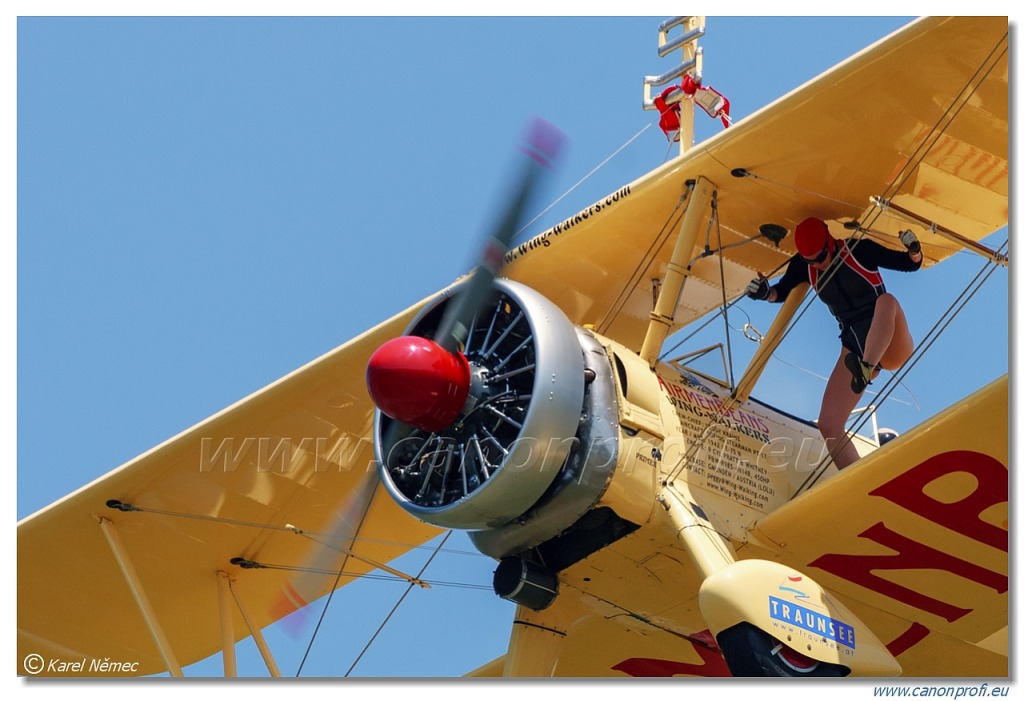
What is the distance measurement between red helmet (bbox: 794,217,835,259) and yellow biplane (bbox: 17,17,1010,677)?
6.8 inches

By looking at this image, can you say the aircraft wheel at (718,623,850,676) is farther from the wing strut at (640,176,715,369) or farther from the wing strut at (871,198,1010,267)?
the wing strut at (871,198,1010,267)

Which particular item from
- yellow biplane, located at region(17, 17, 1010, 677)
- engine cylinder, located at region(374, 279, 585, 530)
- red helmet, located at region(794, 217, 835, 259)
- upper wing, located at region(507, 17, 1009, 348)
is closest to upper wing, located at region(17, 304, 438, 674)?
yellow biplane, located at region(17, 17, 1010, 677)

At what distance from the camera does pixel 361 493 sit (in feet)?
29.7

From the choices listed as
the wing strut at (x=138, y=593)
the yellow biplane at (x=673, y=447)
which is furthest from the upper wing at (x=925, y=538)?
the wing strut at (x=138, y=593)

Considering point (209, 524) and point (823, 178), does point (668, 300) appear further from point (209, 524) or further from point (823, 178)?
point (209, 524)

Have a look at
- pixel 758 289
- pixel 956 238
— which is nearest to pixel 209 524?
pixel 758 289

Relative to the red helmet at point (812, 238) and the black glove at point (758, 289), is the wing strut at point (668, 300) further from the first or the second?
the red helmet at point (812, 238)

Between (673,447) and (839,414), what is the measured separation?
4.02 ft

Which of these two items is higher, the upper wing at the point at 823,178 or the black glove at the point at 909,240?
the upper wing at the point at 823,178

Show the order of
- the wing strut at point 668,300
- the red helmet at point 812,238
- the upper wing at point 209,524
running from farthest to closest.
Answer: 1. the upper wing at point 209,524
2. the red helmet at point 812,238
3. the wing strut at point 668,300

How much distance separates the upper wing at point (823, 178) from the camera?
841 cm

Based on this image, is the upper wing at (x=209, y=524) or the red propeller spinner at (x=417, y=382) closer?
the red propeller spinner at (x=417, y=382)

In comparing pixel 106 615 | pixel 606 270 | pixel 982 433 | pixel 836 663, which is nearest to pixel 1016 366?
pixel 982 433

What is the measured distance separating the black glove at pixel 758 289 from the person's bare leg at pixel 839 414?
501 mm
